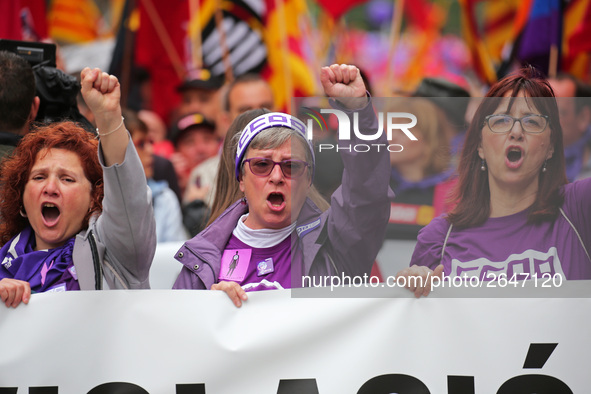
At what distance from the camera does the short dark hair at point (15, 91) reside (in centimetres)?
383

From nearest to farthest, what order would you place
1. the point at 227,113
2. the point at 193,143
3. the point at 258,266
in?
the point at 258,266 → the point at 227,113 → the point at 193,143

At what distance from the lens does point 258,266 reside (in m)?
3.29

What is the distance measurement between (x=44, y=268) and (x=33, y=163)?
0.42 m

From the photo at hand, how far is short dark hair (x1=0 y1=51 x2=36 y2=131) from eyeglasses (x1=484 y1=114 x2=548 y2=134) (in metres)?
2.07

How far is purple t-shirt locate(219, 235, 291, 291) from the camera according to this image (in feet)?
10.7

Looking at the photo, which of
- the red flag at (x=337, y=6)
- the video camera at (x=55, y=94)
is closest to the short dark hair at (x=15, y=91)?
the video camera at (x=55, y=94)

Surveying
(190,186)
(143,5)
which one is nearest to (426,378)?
(190,186)

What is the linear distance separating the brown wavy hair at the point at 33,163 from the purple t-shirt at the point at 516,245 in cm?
126

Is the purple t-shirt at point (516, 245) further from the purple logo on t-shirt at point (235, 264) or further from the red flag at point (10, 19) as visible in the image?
the red flag at point (10, 19)

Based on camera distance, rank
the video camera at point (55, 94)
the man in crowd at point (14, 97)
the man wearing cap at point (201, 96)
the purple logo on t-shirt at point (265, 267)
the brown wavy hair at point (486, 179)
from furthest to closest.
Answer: the man wearing cap at point (201, 96), the video camera at point (55, 94), the man in crowd at point (14, 97), the purple logo on t-shirt at point (265, 267), the brown wavy hair at point (486, 179)

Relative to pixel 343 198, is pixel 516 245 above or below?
below

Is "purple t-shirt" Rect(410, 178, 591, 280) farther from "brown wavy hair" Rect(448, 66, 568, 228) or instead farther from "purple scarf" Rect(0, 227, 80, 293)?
"purple scarf" Rect(0, 227, 80, 293)

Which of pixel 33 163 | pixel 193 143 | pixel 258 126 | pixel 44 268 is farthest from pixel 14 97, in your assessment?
pixel 193 143

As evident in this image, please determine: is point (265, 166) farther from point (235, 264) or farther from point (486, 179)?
point (486, 179)
